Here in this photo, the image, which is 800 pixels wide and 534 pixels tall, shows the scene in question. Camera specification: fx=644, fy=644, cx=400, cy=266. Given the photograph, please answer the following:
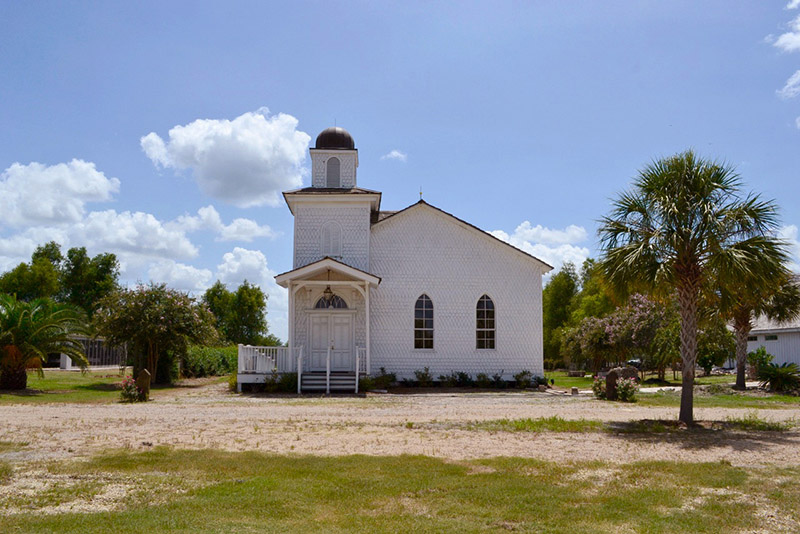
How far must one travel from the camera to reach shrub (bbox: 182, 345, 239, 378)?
33.6m

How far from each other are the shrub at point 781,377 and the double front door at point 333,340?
15.5 m

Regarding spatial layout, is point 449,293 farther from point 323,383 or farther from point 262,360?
point 262,360

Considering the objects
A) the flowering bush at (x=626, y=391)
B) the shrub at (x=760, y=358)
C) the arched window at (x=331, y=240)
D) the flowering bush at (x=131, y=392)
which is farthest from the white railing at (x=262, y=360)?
the shrub at (x=760, y=358)

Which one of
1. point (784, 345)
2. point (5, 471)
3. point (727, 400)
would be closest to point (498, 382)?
point (727, 400)

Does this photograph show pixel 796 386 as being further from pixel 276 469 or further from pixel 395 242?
pixel 276 469

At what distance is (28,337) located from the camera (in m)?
21.7

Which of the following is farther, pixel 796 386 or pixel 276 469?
pixel 796 386

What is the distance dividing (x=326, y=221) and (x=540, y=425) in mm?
15848

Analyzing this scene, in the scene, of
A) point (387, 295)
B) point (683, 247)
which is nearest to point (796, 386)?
point (683, 247)

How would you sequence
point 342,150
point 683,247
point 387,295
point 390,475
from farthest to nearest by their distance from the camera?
point 342,150, point 387,295, point 683,247, point 390,475

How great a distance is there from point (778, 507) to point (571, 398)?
14.6 m

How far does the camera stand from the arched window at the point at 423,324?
26.5 m

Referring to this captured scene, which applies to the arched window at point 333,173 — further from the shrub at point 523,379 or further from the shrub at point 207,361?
the shrub at point 523,379

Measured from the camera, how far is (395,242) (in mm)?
27000
